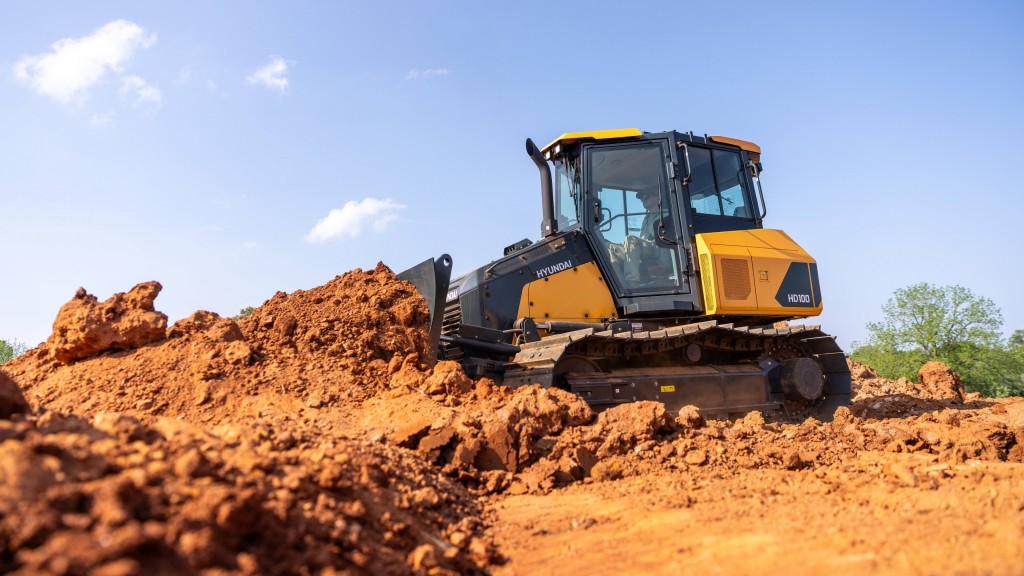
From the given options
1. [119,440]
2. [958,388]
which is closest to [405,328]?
[119,440]

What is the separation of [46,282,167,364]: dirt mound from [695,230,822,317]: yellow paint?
17.5 ft

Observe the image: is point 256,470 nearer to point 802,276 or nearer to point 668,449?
point 668,449

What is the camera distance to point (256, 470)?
2.81 m

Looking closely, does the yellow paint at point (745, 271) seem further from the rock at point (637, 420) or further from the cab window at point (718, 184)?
the rock at point (637, 420)

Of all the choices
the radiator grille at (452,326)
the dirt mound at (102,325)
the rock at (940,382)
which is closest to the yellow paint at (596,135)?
the radiator grille at (452,326)

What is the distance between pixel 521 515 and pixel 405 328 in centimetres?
293

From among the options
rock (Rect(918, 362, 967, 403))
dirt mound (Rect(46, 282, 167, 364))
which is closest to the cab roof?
dirt mound (Rect(46, 282, 167, 364))

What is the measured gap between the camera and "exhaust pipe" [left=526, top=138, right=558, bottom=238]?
798 centimetres

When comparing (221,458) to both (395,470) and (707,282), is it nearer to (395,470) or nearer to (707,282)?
(395,470)

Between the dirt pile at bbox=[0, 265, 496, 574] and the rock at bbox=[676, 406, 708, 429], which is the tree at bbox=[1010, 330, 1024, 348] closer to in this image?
the rock at bbox=[676, 406, 708, 429]

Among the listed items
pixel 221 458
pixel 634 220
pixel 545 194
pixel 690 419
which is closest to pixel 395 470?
pixel 221 458

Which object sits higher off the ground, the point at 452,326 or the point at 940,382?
the point at 452,326

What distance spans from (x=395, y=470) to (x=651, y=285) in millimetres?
4980

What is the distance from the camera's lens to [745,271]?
836 cm
